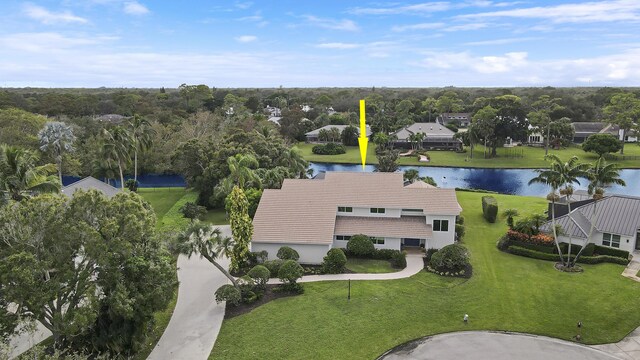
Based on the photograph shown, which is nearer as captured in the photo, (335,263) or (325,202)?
(335,263)

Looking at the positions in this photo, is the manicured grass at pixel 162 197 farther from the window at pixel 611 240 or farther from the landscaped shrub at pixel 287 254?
the window at pixel 611 240

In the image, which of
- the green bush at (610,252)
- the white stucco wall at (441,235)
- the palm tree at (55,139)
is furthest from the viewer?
the palm tree at (55,139)

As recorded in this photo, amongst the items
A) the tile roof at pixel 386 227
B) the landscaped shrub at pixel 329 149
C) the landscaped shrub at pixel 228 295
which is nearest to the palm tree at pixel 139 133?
the tile roof at pixel 386 227

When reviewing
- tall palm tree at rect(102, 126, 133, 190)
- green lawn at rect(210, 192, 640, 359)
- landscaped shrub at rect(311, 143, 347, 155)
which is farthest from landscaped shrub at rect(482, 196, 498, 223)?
landscaped shrub at rect(311, 143, 347, 155)

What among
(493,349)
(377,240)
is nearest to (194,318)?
(377,240)

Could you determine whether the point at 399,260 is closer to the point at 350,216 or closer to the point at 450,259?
the point at 450,259

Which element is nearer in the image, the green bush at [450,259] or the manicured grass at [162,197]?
the green bush at [450,259]

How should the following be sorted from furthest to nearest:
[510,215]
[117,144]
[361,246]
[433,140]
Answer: [433,140], [117,144], [510,215], [361,246]

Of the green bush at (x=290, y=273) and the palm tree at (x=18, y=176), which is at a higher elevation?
the palm tree at (x=18, y=176)
